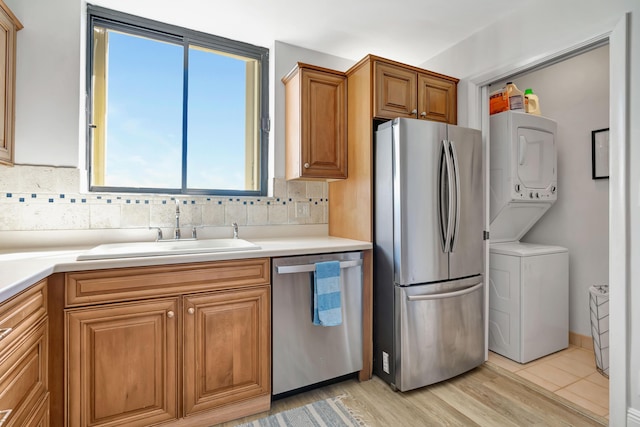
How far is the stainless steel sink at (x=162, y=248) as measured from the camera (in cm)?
151

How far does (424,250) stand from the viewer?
2027mm

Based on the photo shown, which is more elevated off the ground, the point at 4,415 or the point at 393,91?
the point at 393,91

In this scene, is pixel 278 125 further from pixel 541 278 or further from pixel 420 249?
pixel 541 278

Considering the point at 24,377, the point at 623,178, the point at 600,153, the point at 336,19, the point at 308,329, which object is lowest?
the point at 308,329

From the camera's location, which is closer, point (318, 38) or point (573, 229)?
point (318, 38)

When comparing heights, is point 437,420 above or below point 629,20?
below

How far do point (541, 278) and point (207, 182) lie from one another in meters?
2.70

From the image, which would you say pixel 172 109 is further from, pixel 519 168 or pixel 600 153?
pixel 600 153

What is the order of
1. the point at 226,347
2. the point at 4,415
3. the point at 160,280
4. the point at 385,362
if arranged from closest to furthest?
1. the point at 4,415
2. the point at 160,280
3. the point at 226,347
4. the point at 385,362

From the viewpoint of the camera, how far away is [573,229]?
111 inches

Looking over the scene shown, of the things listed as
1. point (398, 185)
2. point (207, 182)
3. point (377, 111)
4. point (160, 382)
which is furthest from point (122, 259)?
point (377, 111)

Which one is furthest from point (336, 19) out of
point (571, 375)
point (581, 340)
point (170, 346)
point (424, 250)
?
point (581, 340)

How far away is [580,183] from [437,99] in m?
1.52

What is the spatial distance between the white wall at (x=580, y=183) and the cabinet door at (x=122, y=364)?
317 cm
